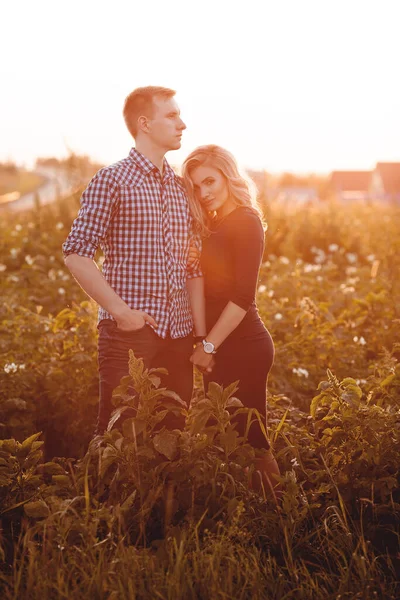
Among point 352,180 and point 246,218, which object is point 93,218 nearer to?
point 246,218

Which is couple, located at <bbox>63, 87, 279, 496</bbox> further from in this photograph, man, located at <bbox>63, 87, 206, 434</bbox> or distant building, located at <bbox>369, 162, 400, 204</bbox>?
distant building, located at <bbox>369, 162, 400, 204</bbox>

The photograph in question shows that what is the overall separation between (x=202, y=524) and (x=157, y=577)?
42cm

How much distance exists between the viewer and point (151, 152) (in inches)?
150

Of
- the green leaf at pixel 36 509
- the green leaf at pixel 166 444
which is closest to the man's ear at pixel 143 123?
Result: the green leaf at pixel 166 444

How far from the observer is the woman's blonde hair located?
390cm

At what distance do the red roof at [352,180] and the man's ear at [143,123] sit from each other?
63934mm

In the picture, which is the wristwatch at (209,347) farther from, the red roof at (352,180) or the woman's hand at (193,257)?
the red roof at (352,180)

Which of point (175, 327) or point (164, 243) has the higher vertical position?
point (164, 243)

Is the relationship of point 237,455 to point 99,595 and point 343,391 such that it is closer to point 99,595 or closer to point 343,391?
point 343,391

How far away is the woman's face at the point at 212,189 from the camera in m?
3.91

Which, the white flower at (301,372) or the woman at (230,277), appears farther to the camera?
the white flower at (301,372)

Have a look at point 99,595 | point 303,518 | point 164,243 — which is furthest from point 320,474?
point 164,243

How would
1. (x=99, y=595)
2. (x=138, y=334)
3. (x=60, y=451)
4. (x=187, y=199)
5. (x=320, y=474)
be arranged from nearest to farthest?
(x=99, y=595)
(x=320, y=474)
(x=138, y=334)
(x=187, y=199)
(x=60, y=451)

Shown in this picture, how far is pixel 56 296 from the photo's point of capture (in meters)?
Result: 7.36
